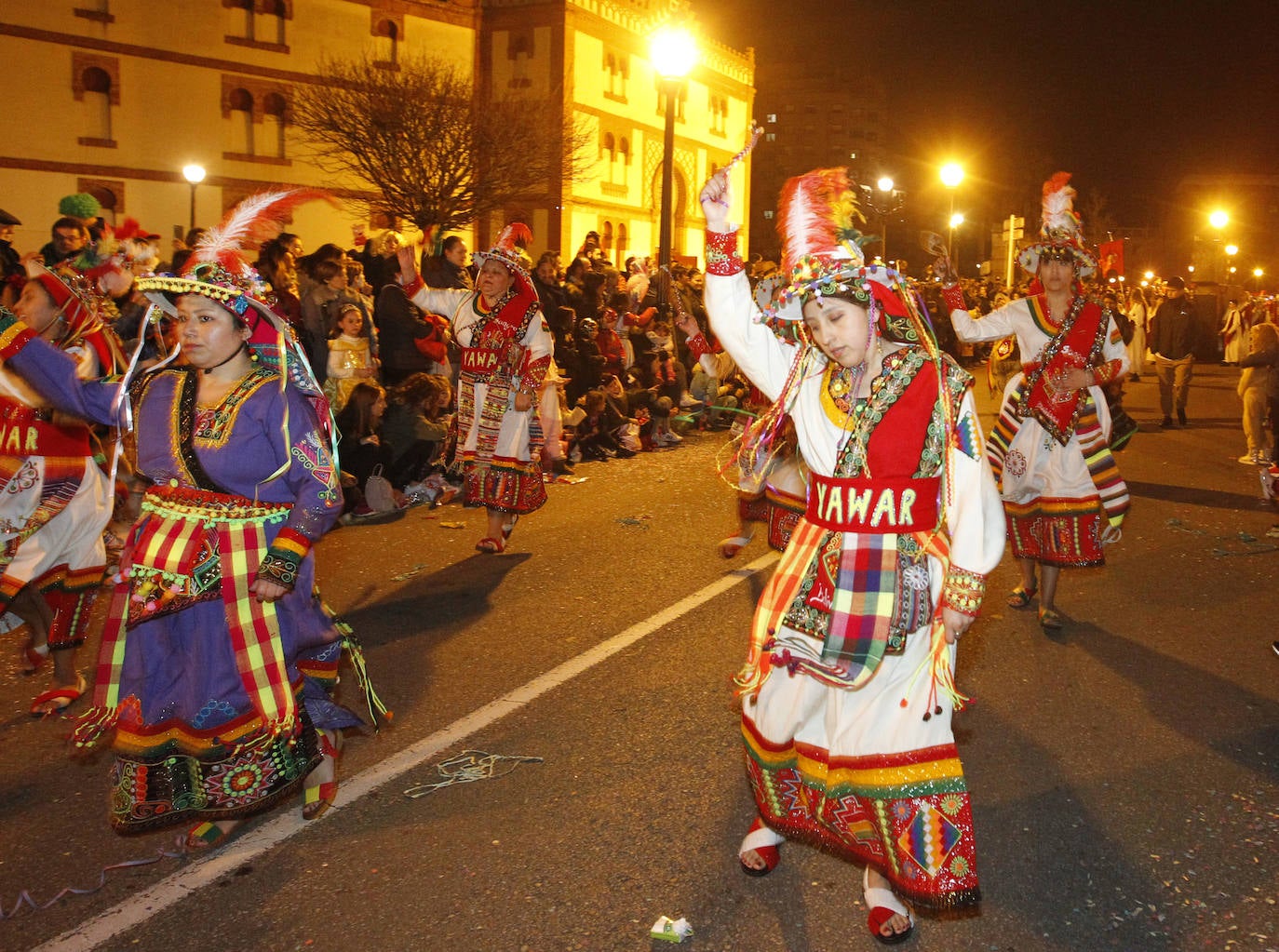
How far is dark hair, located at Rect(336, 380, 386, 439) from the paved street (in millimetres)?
2442

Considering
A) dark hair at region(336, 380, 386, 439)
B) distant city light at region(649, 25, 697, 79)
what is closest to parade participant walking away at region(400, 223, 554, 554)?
dark hair at region(336, 380, 386, 439)

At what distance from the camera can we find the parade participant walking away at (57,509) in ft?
16.0

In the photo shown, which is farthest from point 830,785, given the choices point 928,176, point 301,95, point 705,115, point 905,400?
point 928,176

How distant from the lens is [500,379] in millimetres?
8305

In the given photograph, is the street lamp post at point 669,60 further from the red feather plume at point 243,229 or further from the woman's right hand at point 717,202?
the woman's right hand at point 717,202

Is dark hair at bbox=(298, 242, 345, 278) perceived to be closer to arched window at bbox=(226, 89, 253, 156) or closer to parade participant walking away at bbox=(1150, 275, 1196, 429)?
parade participant walking away at bbox=(1150, 275, 1196, 429)

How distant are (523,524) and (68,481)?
171 inches

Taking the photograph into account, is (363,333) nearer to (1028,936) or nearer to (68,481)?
(68,481)

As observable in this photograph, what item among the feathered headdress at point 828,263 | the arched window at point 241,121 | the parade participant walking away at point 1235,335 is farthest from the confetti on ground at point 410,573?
the arched window at point 241,121

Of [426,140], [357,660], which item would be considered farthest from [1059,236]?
[426,140]

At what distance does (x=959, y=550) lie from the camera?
328 cm

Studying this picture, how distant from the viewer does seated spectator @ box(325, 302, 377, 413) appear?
1018 cm

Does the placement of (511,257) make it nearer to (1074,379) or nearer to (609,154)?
(1074,379)

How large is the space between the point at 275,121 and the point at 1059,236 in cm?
3158
